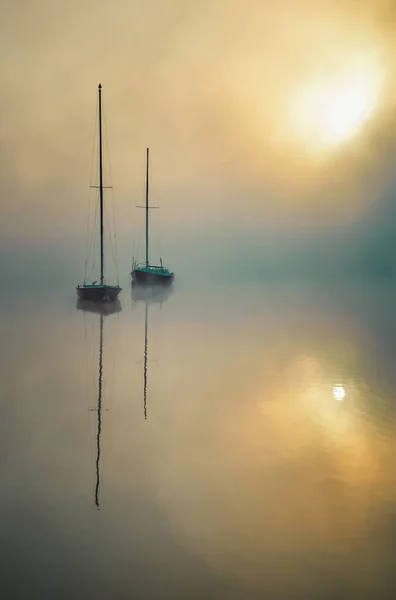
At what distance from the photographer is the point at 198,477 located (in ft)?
19.1

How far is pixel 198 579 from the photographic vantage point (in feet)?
13.3

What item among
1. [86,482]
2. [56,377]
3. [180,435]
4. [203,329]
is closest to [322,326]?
[203,329]

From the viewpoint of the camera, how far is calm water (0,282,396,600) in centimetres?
409

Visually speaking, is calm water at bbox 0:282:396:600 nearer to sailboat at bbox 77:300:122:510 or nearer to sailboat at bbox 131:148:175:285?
sailboat at bbox 77:300:122:510

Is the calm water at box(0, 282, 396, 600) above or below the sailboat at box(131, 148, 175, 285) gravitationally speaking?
below

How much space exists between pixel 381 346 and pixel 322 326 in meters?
4.43

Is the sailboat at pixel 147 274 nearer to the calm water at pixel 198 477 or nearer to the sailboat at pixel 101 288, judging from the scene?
the sailboat at pixel 101 288

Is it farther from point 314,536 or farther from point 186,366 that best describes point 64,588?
point 186,366

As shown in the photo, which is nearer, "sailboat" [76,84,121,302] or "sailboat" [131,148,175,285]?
"sailboat" [76,84,121,302]

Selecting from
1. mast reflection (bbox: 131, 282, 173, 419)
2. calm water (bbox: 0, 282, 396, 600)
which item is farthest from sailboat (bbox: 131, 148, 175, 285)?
calm water (bbox: 0, 282, 396, 600)

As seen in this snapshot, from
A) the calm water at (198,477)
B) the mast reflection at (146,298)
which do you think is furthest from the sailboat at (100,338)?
the mast reflection at (146,298)

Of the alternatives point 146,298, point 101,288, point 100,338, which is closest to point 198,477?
A: point 100,338

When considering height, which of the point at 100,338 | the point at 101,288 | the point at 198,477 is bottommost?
the point at 198,477

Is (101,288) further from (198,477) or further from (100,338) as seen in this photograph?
(198,477)
